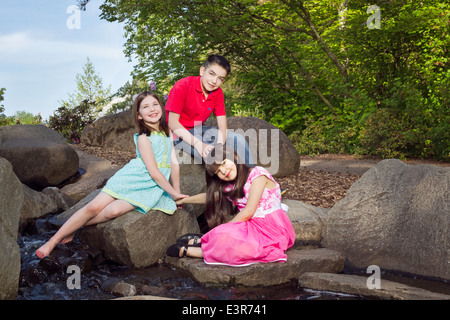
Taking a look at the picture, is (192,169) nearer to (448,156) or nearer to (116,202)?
(116,202)

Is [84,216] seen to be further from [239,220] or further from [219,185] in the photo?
[239,220]

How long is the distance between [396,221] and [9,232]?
3.58 metres

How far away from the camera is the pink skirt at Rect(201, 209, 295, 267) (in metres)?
3.98

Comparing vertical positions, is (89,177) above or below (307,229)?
above

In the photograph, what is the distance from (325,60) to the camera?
559 inches

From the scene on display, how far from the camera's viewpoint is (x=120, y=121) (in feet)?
39.3

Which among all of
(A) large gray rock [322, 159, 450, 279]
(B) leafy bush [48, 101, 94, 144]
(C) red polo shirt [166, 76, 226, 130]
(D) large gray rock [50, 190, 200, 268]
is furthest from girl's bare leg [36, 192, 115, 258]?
(B) leafy bush [48, 101, 94, 144]

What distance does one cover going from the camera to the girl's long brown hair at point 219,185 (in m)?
4.23

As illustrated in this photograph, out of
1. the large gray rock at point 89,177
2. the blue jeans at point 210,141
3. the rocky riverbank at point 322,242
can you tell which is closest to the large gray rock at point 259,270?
the rocky riverbank at point 322,242

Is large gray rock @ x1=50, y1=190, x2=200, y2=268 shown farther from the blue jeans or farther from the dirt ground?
the dirt ground

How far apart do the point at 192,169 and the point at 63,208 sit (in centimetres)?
216

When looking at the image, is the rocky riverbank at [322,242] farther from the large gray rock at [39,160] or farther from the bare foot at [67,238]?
the large gray rock at [39,160]

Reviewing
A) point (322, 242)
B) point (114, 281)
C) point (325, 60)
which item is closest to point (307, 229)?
point (322, 242)
